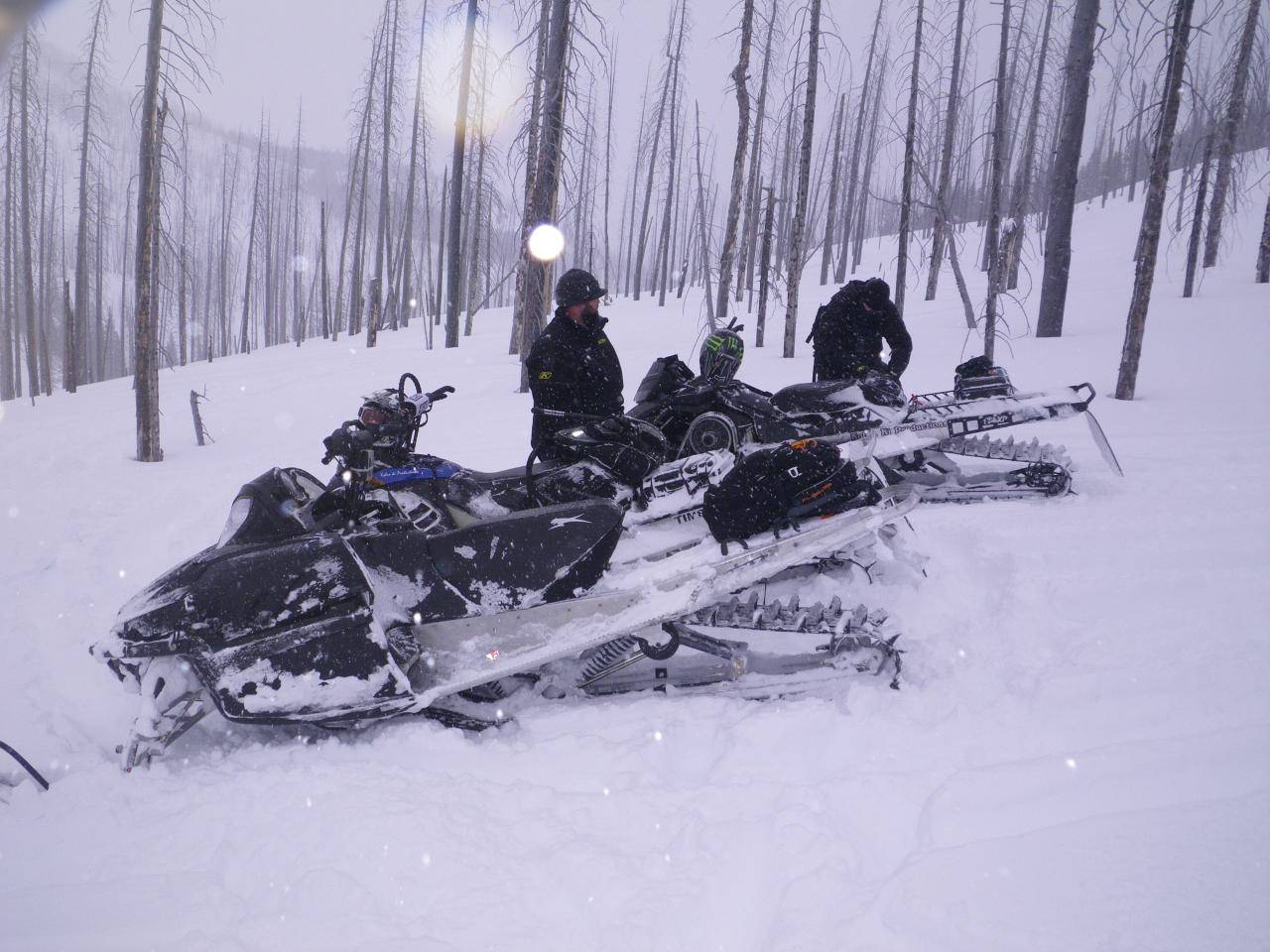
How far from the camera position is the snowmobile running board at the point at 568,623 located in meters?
2.62

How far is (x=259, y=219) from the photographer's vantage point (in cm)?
4616

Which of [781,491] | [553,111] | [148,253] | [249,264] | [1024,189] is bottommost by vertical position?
[781,491]

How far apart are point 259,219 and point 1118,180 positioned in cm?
6221

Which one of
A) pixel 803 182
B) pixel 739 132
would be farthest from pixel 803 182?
pixel 739 132

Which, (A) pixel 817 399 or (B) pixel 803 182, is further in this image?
(B) pixel 803 182

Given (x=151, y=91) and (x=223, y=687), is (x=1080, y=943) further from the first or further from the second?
(x=151, y=91)

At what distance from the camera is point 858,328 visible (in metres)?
6.08

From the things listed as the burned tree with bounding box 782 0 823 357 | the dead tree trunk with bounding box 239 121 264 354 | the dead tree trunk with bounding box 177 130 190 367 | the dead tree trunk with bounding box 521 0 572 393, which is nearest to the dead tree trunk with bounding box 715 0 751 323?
the burned tree with bounding box 782 0 823 357

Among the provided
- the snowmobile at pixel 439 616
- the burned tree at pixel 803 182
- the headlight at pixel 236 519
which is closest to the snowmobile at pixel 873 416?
the snowmobile at pixel 439 616

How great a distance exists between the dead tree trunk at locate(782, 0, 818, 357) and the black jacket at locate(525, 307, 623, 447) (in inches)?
340

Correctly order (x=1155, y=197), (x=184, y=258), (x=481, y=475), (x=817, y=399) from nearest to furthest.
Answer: (x=481, y=475)
(x=817, y=399)
(x=1155, y=197)
(x=184, y=258)

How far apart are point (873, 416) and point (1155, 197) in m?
5.54

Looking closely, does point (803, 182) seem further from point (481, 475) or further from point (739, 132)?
point (481, 475)

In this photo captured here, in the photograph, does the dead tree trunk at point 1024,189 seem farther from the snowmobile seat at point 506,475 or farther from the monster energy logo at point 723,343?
the snowmobile seat at point 506,475
